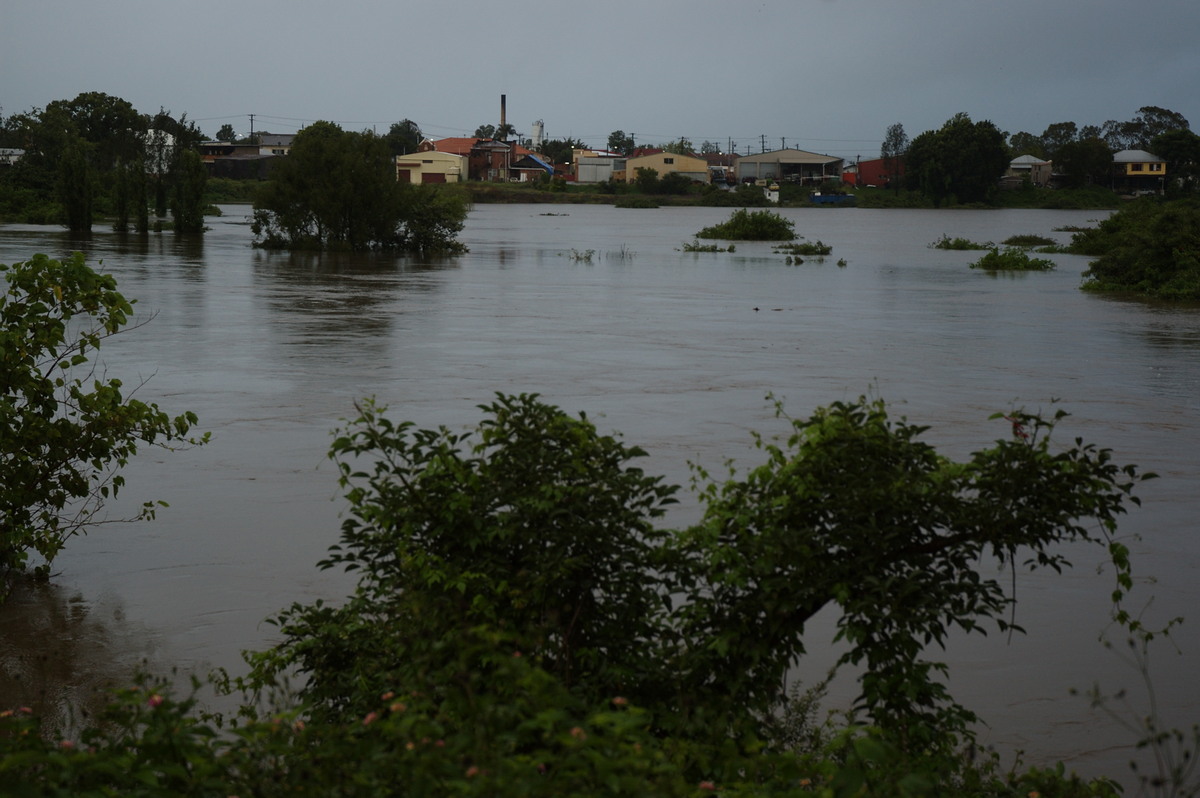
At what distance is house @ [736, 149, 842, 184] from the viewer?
512 ft

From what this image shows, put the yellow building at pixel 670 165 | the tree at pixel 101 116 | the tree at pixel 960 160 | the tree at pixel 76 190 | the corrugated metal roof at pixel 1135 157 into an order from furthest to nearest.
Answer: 1. the yellow building at pixel 670 165
2. the corrugated metal roof at pixel 1135 157
3. the tree at pixel 960 160
4. the tree at pixel 101 116
5. the tree at pixel 76 190

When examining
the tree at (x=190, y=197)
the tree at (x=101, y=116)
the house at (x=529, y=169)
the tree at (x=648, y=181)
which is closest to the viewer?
the tree at (x=190, y=197)

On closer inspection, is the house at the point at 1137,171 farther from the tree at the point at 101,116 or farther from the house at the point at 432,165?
the tree at the point at 101,116

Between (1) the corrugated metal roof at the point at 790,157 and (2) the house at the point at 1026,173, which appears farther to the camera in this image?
(1) the corrugated metal roof at the point at 790,157

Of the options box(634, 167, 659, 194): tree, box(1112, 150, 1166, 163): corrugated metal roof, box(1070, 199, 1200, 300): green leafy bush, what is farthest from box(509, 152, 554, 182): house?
box(1070, 199, 1200, 300): green leafy bush

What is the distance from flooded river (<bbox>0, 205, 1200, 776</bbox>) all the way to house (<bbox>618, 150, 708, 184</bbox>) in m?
114

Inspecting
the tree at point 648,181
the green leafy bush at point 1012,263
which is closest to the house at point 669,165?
the tree at point 648,181

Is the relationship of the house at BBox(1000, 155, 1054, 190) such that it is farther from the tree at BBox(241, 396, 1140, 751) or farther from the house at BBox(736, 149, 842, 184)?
the tree at BBox(241, 396, 1140, 751)

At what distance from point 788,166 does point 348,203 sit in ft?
403

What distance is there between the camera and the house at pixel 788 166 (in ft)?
512

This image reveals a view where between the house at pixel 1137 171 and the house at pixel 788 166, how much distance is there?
32884 millimetres

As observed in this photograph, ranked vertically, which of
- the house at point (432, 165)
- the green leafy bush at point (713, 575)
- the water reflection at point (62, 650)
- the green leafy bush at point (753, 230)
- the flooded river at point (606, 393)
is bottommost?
the water reflection at point (62, 650)

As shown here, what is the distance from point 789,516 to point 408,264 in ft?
111

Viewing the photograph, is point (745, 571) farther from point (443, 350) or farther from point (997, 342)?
point (997, 342)
